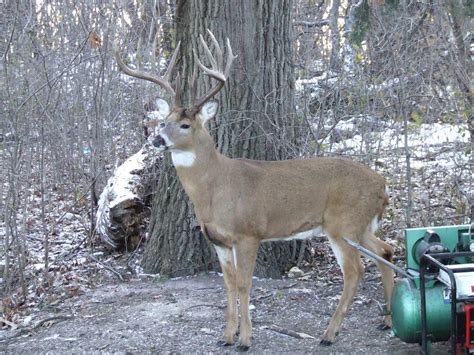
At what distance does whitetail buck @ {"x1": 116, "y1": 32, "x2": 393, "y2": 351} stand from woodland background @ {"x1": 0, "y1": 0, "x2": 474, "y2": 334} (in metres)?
1.52

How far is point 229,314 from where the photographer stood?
6.14 metres

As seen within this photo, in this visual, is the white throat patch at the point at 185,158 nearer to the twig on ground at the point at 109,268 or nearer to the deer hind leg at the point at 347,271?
the deer hind leg at the point at 347,271

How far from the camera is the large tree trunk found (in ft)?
25.8

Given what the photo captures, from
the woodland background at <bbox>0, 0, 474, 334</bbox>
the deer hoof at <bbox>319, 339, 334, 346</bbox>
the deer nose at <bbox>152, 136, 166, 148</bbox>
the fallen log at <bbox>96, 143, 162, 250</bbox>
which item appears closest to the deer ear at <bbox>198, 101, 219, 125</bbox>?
the deer nose at <bbox>152, 136, 166, 148</bbox>

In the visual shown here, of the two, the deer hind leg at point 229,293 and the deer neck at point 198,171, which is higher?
the deer neck at point 198,171

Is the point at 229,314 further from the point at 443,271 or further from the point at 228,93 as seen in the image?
the point at 228,93

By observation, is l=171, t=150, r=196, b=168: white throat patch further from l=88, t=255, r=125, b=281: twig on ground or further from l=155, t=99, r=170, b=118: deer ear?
l=88, t=255, r=125, b=281: twig on ground

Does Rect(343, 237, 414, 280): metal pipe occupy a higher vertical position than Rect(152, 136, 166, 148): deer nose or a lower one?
lower

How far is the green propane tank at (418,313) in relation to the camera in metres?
5.18

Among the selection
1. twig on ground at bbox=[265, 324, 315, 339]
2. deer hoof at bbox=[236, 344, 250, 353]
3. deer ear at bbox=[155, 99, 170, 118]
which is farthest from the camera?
deer ear at bbox=[155, 99, 170, 118]

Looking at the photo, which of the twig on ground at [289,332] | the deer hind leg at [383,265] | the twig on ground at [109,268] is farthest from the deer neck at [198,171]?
the twig on ground at [109,268]

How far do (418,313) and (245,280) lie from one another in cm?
140

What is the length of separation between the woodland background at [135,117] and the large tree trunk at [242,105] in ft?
0.28

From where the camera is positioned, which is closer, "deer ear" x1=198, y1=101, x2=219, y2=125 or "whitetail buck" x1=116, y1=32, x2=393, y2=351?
"whitetail buck" x1=116, y1=32, x2=393, y2=351
